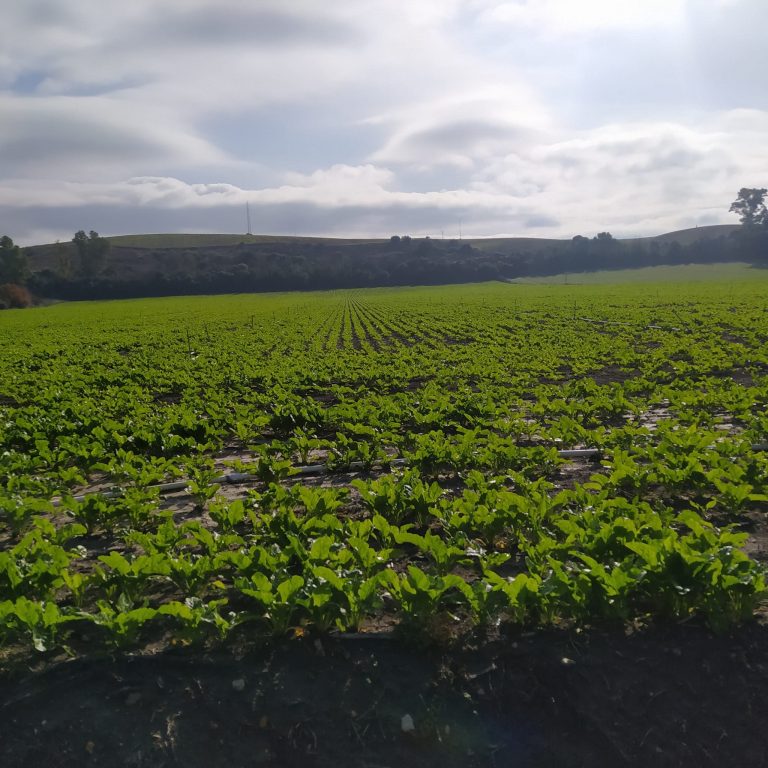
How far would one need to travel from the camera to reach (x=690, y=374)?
52.2 ft

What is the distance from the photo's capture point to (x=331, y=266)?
13075 centimetres

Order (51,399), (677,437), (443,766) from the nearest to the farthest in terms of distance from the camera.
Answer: (443,766) → (677,437) → (51,399)

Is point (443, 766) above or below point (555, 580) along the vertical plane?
below

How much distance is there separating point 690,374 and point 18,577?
16.4 metres

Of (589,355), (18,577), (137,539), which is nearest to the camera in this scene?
(18,577)

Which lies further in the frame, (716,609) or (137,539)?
(137,539)

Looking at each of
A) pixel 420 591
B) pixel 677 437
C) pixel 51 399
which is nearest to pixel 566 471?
pixel 677 437

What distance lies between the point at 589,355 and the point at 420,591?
1746 cm

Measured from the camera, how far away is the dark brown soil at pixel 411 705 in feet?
10.7

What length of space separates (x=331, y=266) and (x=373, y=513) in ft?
421

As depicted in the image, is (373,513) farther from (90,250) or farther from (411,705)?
(90,250)

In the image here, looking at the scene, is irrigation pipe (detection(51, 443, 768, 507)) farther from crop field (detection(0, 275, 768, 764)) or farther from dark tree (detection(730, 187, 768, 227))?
dark tree (detection(730, 187, 768, 227))

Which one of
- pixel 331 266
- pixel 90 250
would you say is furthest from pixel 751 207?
pixel 90 250

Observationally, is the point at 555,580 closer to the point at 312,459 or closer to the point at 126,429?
the point at 312,459
